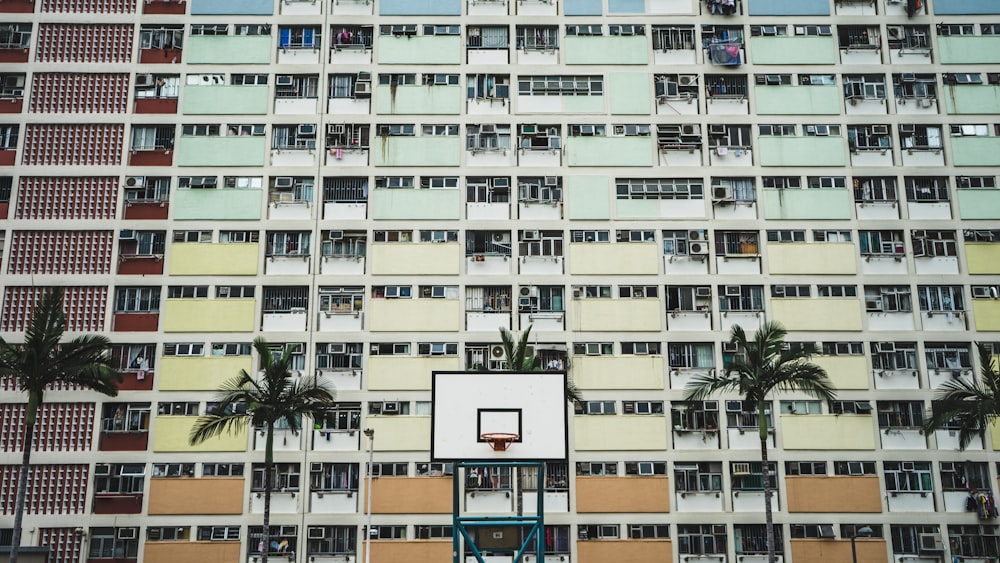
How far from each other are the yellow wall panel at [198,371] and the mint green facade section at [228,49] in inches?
438

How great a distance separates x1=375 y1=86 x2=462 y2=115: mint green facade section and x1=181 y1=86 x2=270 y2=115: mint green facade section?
14.0 feet

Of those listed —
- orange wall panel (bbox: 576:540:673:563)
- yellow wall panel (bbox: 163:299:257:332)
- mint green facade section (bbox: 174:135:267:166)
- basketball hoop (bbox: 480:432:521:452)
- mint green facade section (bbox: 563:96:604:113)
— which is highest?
mint green facade section (bbox: 563:96:604:113)

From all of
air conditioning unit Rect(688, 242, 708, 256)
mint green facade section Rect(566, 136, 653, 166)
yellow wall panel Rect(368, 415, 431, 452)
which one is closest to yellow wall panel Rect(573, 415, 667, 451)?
yellow wall panel Rect(368, 415, 431, 452)

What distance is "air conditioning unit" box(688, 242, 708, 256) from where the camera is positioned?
31500 mm

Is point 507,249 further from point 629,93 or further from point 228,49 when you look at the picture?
point 228,49

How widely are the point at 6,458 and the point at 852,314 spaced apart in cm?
2923

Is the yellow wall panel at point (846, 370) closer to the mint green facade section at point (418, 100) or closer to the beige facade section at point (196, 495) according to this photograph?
the mint green facade section at point (418, 100)

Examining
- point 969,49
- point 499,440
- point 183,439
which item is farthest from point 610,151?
point 183,439

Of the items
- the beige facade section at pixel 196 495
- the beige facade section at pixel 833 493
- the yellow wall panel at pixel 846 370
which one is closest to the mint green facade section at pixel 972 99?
the yellow wall panel at pixel 846 370

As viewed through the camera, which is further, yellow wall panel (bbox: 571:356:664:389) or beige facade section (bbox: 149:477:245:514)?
yellow wall panel (bbox: 571:356:664:389)

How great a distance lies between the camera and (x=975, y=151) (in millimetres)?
32781

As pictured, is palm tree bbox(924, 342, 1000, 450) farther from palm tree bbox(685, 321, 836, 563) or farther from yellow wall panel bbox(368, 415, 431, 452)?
yellow wall panel bbox(368, 415, 431, 452)

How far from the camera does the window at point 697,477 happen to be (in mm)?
29781

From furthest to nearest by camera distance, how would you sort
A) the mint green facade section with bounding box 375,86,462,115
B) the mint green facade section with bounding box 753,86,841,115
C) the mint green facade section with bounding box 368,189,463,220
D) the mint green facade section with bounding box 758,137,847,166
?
the mint green facade section with bounding box 753,86,841,115
the mint green facade section with bounding box 375,86,462,115
the mint green facade section with bounding box 758,137,847,166
the mint green facade section with bounding box 368,189,463,220
